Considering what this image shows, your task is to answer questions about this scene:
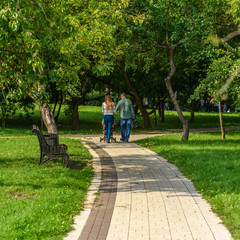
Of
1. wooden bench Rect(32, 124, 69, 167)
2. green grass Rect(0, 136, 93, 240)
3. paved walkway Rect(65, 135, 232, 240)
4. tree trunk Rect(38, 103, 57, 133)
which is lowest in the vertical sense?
paved walkway Rect(65, 135, 232, 240)

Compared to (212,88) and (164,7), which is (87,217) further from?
(164,7)

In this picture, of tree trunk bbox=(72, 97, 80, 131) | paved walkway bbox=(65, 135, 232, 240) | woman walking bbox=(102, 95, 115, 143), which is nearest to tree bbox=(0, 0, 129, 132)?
paved walkway bbox=(65, 135, 232, 240)

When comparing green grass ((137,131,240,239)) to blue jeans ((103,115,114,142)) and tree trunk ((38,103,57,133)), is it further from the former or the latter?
tree trunk ((38,103,57,133))

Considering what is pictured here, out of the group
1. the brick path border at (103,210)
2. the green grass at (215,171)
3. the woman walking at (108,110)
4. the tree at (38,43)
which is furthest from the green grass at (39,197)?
the woman walking at (108,110)

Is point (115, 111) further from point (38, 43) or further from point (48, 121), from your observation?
point (38, 43)

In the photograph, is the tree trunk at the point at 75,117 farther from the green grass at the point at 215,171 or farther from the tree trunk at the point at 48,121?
the tree trunk at the point at 48,121

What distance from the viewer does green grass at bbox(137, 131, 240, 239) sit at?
6988 mm

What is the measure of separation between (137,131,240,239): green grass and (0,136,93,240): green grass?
2.25 metres

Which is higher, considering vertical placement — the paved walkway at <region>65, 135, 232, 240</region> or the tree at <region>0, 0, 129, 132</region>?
the tree at <region>0, 0, 129, 132</region>

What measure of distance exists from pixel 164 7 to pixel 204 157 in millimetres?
7005

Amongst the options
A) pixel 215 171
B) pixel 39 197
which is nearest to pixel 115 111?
pixel 215 171

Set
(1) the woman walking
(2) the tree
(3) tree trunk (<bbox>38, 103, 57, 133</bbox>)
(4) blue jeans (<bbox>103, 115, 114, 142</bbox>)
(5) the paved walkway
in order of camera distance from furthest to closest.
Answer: (4) blue jeans (<bbox>103, 115, 114, 142</bbox>), (1) the woman walking, (3) tree trunk (<bbox>38, 103, 57, 133</bbox>), (2) the tree, (5) the paved walkway

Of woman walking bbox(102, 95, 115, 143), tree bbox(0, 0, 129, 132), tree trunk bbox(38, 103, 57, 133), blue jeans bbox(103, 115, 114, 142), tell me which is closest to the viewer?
tree bbox(0, 0, 129, 132)

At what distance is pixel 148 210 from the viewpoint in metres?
7.06
